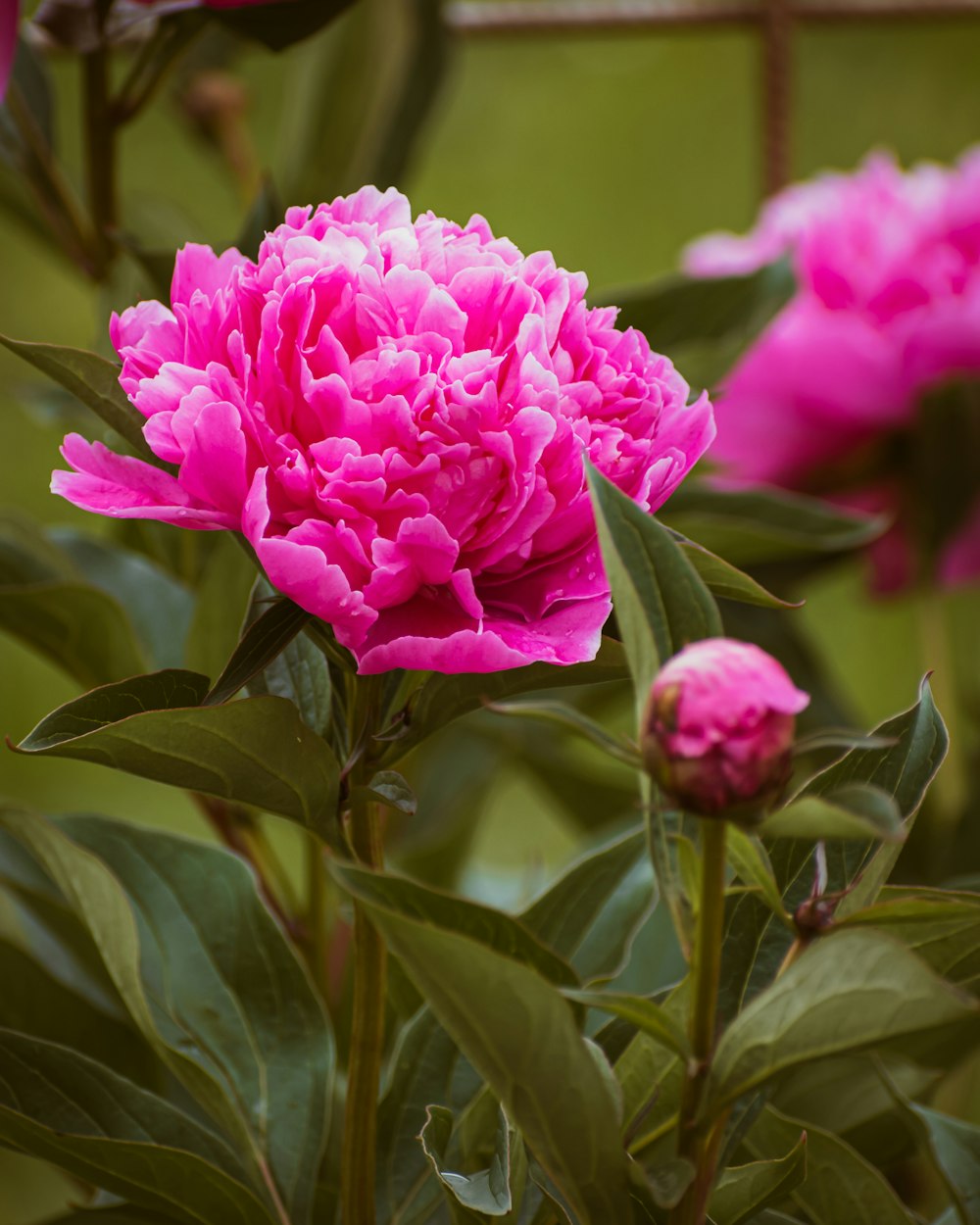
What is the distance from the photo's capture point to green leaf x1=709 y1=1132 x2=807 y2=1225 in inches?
10.9

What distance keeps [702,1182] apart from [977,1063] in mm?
502

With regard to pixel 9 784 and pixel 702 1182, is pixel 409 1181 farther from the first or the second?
→ pixel 9 784

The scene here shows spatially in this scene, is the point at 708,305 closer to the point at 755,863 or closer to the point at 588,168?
the point at 755,863

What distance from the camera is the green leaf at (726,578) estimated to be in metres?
0.27

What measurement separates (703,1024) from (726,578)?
89mm

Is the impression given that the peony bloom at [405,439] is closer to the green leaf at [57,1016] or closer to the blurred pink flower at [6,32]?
the blurred pink flower at [6,32]

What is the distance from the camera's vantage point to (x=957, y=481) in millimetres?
664

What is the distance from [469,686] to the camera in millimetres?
281

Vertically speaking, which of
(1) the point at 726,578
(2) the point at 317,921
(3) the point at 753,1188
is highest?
(1) the point at 726,578

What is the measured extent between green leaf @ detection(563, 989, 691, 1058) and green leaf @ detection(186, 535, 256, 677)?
203 mm

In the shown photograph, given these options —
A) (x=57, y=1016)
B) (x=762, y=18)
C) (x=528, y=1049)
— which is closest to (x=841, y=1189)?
(x=528, y=1049)

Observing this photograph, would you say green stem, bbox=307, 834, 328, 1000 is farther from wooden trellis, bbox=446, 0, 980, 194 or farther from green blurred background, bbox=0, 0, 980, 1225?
wooden trellis, bbox=446, 0, 980, 194

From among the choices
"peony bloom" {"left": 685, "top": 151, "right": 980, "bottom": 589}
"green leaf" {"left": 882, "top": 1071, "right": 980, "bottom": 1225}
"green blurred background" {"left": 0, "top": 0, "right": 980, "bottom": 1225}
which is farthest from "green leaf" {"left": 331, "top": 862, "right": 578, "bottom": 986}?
"green blurred background" {"left": 0, "top": 0, "right": 980, "bottom": 1225}

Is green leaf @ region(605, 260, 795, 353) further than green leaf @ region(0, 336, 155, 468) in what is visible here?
Yes
